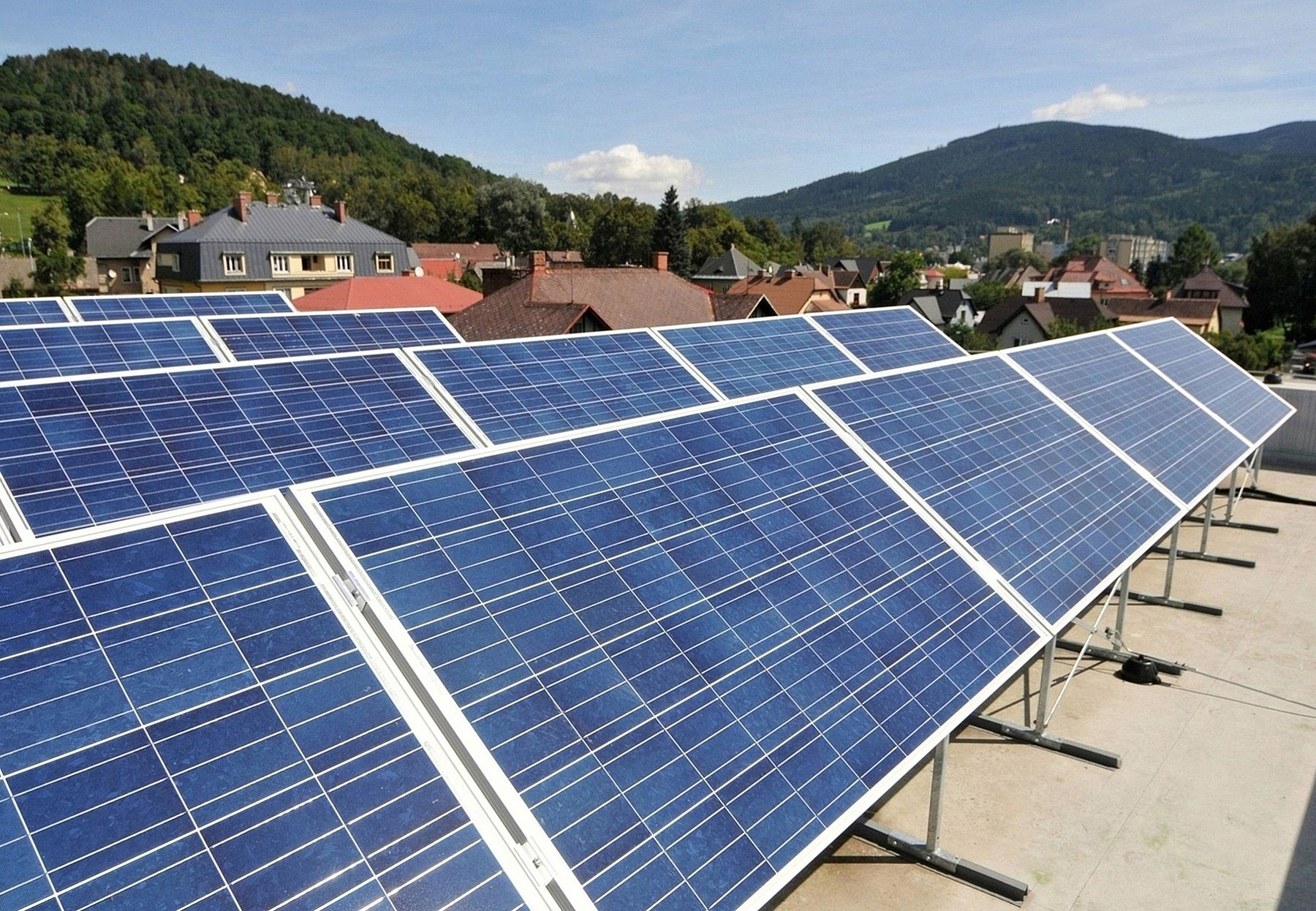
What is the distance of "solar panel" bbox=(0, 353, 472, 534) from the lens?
928cm

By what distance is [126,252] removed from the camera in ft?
265

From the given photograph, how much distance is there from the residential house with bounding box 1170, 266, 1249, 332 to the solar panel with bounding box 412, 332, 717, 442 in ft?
285

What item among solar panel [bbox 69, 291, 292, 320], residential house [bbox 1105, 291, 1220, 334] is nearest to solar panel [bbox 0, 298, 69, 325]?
solar panel [bbox 69, 291, 292, 320]

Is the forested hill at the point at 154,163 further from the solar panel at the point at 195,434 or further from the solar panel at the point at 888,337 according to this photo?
the solar panel at the point at 195,434

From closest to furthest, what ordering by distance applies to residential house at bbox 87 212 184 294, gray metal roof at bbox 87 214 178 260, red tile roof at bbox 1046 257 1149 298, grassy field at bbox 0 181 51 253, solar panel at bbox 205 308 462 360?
solar panel at bbox 205 308 462 360, gray metal roof at bbox 87 214 178 260, residential house at bbox 87 212 184 294, grassy field at bbox 0 181 51 253, red tile roof at bbox 1046 257 1149 298

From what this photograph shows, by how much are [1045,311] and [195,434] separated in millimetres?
78208

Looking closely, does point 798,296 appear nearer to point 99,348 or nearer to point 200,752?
point 99,348

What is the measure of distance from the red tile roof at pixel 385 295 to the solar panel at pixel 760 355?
28.0 metres

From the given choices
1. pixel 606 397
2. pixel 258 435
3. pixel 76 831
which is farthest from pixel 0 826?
pixel 606 397

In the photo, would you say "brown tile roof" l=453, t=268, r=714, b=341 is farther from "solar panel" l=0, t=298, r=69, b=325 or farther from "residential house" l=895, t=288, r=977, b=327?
"residential house" l=895, t=288, r=977, b=327

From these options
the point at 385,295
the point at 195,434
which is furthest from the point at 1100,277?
the point at 195,434

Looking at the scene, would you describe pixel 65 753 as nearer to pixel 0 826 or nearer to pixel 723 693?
pixel 0 826

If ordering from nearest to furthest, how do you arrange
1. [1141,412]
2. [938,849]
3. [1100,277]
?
[938,849], [1141,412], [1100,277]

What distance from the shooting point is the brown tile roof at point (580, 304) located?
34.9 metres
